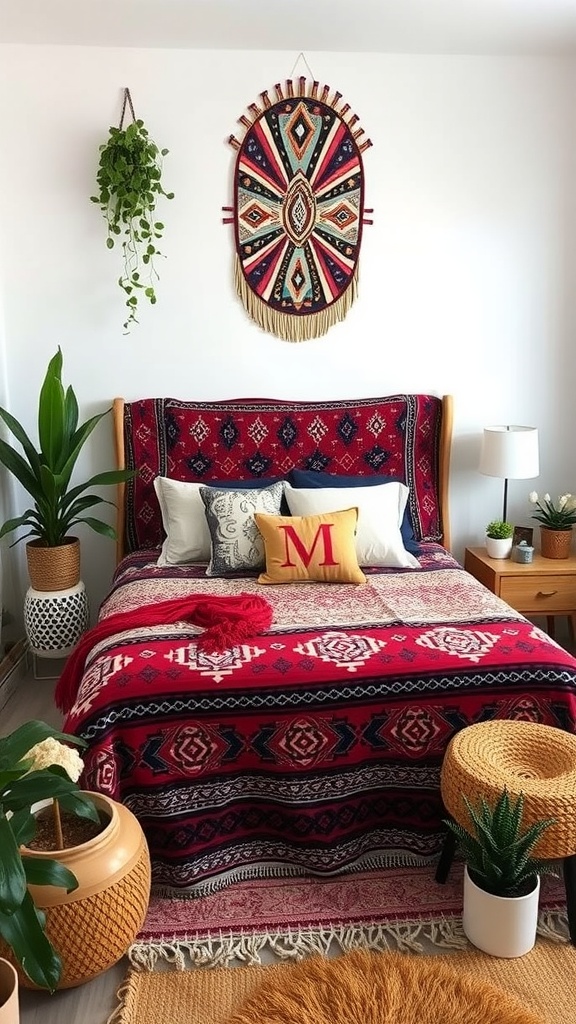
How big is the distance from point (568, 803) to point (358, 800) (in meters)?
0.61

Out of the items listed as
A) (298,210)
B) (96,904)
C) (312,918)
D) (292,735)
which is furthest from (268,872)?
(298,210)

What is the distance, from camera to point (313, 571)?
117 inches

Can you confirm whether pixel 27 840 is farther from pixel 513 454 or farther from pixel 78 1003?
pixel 513 454

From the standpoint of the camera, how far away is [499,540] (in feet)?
→ 11.5

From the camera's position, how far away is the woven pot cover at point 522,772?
1858 millimetres

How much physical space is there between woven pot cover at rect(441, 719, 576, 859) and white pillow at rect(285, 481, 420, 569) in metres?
1.05

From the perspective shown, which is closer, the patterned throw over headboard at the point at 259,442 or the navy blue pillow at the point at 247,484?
the navy blue pillow at the point at 247,484

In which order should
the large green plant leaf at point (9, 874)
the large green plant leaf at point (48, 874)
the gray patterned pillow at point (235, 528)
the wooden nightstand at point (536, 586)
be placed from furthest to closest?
the wooden nightstand at point (536, 586) → the gray patterned pillow at point (235, 528) → the large green plant leaf at point (48, 874) → the large green plant leaf at point (9, 874)

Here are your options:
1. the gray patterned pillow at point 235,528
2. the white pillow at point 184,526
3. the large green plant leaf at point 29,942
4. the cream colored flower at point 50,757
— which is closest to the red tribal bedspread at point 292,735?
the cream colored flower at point 50,757

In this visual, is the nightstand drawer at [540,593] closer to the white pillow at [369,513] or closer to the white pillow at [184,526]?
the white pillow at [369,513]

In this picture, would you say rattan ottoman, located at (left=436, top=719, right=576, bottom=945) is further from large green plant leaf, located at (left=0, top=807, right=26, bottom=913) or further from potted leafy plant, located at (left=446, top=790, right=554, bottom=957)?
large green plant leaf, located at (left=0, top=807, right=26, bottom=913)

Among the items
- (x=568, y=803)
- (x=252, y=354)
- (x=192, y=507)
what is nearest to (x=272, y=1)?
(x=252, y=354)

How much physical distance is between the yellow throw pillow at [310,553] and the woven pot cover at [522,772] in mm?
918

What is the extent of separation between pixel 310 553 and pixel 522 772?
1.17 meters
